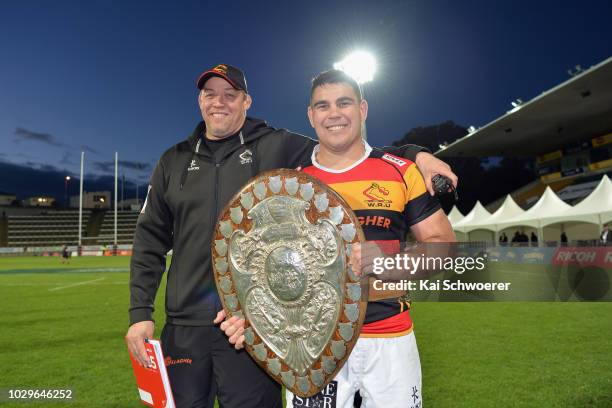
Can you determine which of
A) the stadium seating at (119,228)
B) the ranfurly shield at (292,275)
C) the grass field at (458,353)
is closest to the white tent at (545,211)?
the grass field at (458,353)

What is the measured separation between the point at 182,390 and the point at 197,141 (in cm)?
127

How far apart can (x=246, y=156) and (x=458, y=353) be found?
487cm

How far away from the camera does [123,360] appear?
583 cm

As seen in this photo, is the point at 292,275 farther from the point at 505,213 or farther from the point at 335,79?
the point at 505,213

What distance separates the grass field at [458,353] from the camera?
445 centimetres

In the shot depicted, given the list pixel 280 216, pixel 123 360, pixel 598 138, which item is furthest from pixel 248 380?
pixel 598 138

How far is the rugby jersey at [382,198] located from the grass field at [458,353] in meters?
2.79

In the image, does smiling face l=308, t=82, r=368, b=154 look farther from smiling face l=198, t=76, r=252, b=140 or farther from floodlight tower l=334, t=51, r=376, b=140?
floodlight tower l=334, t=51, r=376, b=140

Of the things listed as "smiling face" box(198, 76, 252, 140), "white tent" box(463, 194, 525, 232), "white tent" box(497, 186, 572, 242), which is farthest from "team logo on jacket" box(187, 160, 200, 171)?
"white tent" box(463, 194, 525, 232)

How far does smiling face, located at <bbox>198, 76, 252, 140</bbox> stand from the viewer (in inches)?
91.7

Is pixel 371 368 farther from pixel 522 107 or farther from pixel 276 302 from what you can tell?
pixel 522 107

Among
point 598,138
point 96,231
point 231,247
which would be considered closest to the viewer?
point 231,247

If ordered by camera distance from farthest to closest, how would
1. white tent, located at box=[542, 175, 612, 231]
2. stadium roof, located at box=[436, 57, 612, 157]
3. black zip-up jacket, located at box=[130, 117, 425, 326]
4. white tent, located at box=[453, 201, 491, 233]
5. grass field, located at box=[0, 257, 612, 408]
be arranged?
1. white tent, located at box=[453, 201, 491, 233]
2. stadium roof, located at box=[436, 57, 612, 157]
3. white tent, located at box=[542, 175, 612, 231]
4. grass field, located at box=[0, 257, 612, 408]
5. black zip-up jacket, located at box=[130, 117, 425, 326]

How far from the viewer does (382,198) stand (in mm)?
1896
